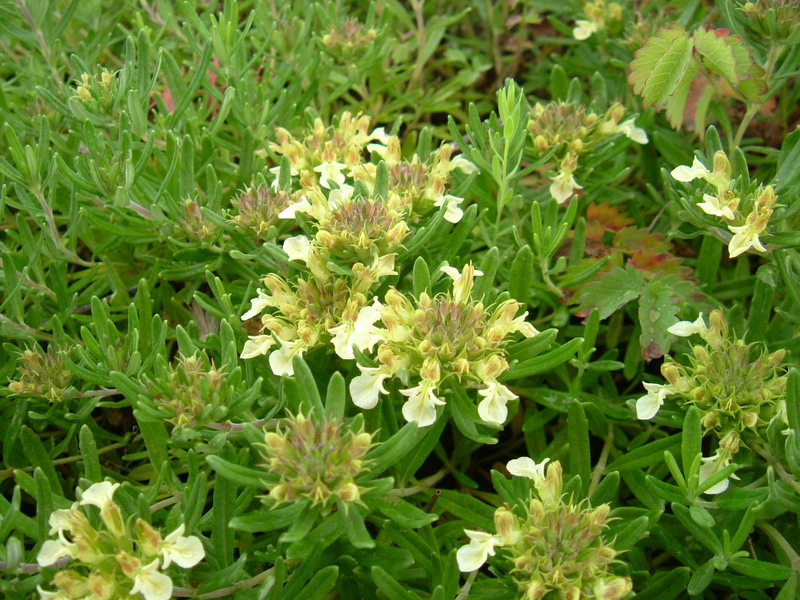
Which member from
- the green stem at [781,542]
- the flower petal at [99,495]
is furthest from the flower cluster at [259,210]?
the green stem at [781,542]

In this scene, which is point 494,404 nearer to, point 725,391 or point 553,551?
point 553,551

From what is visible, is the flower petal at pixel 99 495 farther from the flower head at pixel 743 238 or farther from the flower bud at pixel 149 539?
the flower head at pixel 743 238

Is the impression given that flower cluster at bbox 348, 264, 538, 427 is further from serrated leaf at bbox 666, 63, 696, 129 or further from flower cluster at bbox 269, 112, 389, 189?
serrated leaf at bbox 666, 63, 696, 129

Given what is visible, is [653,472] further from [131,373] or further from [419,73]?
[419,73]

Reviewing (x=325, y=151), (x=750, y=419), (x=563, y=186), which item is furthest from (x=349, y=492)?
(x=563, y=186)

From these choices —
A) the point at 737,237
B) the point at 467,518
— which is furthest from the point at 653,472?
the point at 737,237

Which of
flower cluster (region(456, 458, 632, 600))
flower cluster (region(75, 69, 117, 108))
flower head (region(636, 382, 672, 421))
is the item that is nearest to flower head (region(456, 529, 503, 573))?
flower cluster (region(456, 458, 632, 600))

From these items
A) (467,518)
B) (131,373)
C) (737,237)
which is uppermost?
(737,237)
